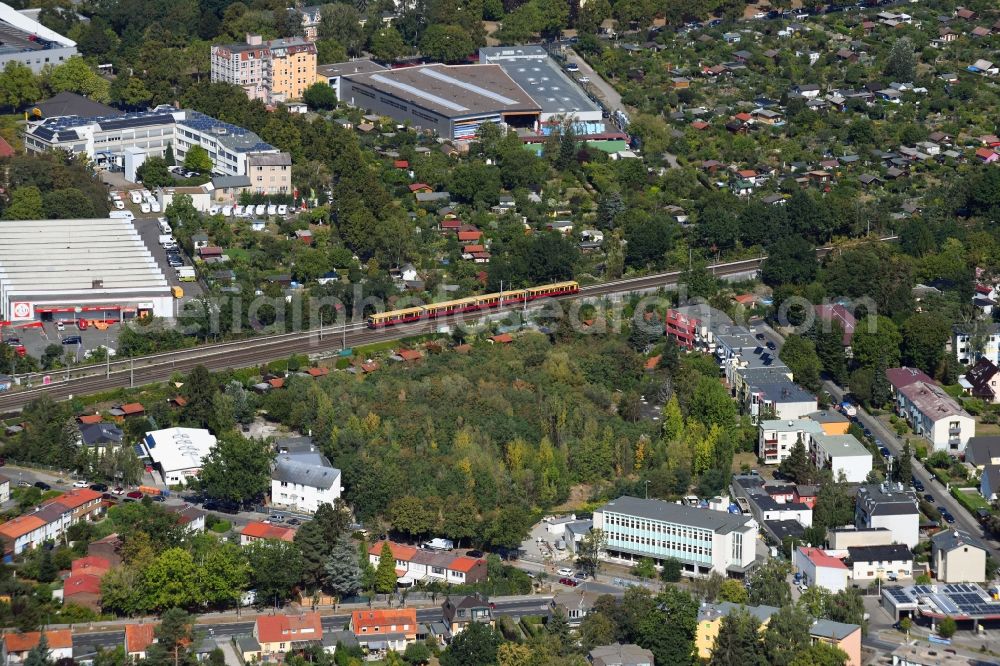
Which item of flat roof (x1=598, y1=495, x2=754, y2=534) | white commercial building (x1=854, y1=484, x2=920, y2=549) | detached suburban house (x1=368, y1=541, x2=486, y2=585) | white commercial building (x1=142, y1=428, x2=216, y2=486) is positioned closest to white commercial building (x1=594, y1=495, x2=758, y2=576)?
flat roof (x1=598, y1=495, x2=754, y2=534)

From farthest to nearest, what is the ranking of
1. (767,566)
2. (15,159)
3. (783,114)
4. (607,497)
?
(783,114) < (15,159) < (607,497) < (767,566)

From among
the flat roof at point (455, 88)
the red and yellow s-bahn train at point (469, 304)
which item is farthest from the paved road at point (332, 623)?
the flat roof at point (455, 88)

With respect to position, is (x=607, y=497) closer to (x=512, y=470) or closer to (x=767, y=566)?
(x=512, y=470)

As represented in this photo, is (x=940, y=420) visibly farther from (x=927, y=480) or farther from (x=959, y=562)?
(x=959, y=562)

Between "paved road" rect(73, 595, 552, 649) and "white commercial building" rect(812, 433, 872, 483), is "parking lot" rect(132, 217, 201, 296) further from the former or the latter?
"white commercial building" rect(812, 433, 872, 483)

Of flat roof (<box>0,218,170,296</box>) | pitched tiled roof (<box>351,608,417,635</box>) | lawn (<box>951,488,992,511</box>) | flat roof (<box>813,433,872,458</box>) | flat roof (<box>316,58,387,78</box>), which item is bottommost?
pitched tiled roof (<box>351,608,417,635</box>)

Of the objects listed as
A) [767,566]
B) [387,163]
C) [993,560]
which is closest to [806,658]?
[767,566]
